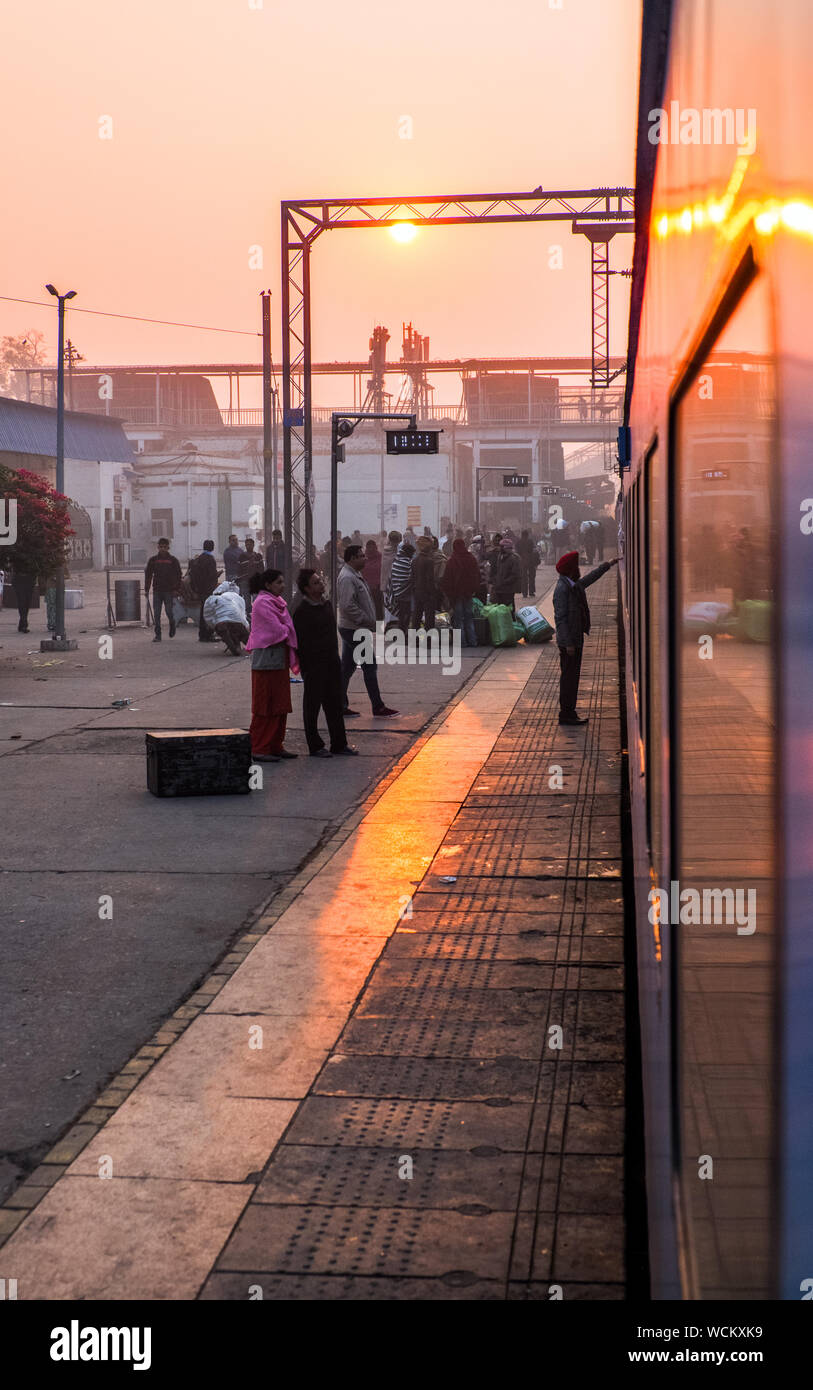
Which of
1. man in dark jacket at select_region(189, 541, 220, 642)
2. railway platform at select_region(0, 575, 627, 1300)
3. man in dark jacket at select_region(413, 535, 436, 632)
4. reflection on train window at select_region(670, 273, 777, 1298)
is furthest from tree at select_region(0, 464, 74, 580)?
reflection on train window at select_region(670, 273, 777, 1298)

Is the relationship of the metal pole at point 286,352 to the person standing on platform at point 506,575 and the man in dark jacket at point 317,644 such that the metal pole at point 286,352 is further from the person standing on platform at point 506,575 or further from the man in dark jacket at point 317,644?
the man in dark jacket at point 317,644

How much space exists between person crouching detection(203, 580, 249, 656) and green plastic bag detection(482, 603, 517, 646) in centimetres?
397

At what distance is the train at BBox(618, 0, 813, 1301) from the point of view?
2.94 ft

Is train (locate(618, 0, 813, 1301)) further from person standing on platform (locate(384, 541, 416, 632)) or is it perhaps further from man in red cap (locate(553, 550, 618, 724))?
person standing on platform (locate(384, 541, 416, 632))

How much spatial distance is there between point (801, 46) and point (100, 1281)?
373 centimetres

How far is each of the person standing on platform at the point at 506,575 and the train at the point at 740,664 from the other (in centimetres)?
2211

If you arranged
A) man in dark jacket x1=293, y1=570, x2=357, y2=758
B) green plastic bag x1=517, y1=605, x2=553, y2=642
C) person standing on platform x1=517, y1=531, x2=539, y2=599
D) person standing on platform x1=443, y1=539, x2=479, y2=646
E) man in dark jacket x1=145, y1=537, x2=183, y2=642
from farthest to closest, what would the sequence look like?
person standing on platform x1=517, y1=531, x2=539, y2=599 < man in dark jacket x1=145, y1=537, x2=183, y2=642 < green plastic bag x1=517, y1=605, x2=553, y2=642 < person standing on platform x1=443, y1=539, x2=479, y2=646 < man in dark jacket x1=293, y1=570, x2=357, y2=758

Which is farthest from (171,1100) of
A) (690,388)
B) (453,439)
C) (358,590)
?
(453,439)

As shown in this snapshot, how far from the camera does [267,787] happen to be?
11875 mm

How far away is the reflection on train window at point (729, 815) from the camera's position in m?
1.03

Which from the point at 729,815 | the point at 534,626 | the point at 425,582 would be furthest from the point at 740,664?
the point at 534,626

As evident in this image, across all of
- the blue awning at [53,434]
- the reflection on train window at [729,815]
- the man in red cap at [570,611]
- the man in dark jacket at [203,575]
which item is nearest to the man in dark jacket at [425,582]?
the man in dark jacket at [203,575]

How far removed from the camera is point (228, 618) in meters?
23.0

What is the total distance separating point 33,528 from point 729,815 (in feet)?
71.6
